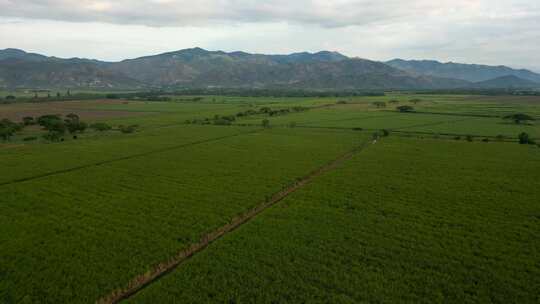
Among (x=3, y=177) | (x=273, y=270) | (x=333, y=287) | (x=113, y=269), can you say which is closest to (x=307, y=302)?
(x=333, y=287)

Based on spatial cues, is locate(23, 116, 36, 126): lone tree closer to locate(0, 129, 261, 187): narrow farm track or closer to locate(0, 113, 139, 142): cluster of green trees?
locate(0, 113, 139, 142): cluster of green trees

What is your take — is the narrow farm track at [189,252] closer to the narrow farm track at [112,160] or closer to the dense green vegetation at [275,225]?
the dense green vegetation at [275,225]

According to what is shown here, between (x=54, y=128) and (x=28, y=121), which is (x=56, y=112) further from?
(x=54, y=128)

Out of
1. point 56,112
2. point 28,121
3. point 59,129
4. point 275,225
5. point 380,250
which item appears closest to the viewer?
point 380,250

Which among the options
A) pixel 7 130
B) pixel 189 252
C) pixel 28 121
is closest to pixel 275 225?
pixel 189 252

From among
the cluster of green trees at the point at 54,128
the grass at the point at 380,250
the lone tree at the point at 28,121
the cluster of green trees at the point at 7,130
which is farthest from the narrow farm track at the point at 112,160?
the lone tree at the point at 28,121

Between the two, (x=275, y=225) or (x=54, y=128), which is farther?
(x=54, y=128)
